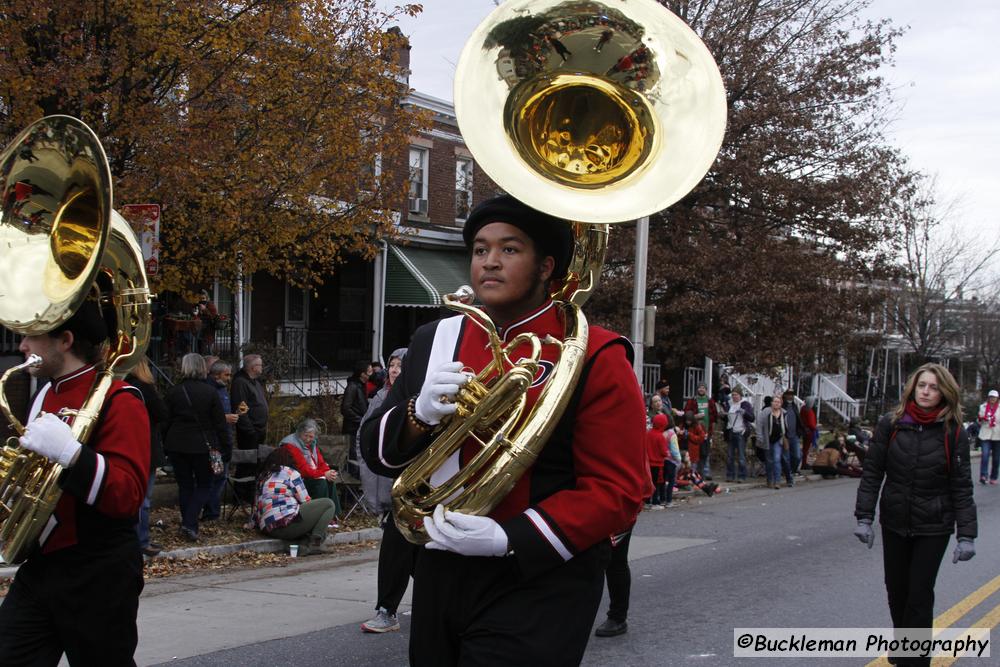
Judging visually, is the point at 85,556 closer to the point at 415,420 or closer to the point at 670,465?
the point at 415,420

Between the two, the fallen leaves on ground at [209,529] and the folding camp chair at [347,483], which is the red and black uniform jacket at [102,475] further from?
the folding camp chair at [347,483]

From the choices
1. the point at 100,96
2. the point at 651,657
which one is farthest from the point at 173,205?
the point at 651,657

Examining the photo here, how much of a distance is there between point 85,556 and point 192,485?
6274 millimetres

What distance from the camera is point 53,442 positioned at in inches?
131

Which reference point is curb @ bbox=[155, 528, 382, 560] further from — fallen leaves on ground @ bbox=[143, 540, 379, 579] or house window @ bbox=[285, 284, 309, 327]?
house window @ bbox=[285, 284, 309, 327]

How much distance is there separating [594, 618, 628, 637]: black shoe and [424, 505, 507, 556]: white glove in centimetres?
392

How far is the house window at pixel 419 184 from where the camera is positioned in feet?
72.3

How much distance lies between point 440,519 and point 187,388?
740 centimetres

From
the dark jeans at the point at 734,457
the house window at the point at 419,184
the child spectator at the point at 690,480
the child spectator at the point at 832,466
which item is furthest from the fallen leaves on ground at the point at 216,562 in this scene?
the house window at the point at 419,184

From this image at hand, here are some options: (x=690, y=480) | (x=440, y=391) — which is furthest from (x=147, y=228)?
(x=690, y=480)

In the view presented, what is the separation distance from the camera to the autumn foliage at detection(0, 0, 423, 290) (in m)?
9.10

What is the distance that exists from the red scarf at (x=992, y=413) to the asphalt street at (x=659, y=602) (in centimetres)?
634

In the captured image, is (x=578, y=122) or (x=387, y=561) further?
(x=387, y=561)

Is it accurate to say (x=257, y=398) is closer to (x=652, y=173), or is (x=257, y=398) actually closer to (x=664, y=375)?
(x=652, y=173)
